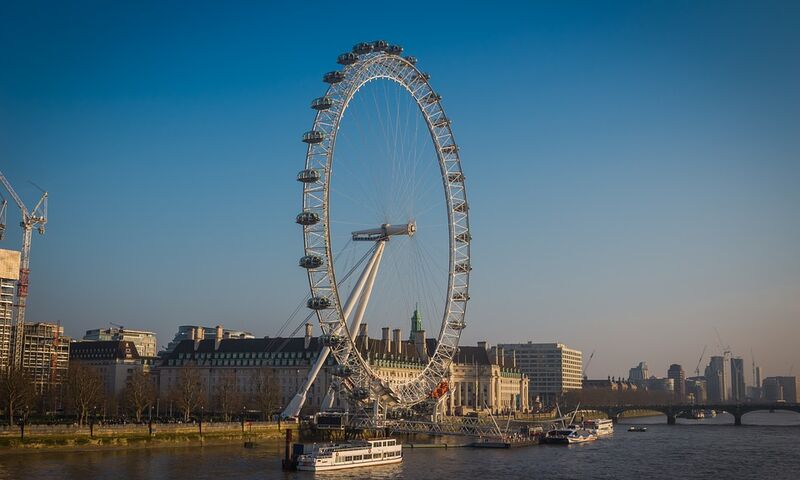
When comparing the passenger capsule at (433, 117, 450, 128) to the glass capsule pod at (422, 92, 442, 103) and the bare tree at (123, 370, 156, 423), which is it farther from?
the bare tree at (123, 370, 156, 423)

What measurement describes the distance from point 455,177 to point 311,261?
23.3 metres

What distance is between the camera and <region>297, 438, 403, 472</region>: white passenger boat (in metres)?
67.8

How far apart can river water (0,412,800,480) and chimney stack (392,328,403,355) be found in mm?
55623

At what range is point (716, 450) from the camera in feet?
303

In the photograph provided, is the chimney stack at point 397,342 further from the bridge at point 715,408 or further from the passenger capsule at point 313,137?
the passenger capsule at point 313,137

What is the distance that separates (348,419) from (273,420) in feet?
28.4

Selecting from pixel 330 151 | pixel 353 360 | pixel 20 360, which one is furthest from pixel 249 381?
pixel 330 151

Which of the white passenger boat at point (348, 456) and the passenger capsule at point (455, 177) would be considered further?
the passenger capsule at point (455, 177)

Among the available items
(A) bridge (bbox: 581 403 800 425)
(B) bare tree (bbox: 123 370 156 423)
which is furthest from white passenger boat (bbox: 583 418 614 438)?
(B) bare tree (bbox: 123 370 156 423)

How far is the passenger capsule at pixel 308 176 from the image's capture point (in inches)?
3083

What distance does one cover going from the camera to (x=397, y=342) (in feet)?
500

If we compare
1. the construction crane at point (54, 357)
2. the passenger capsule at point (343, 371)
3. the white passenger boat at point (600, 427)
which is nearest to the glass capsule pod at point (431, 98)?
the passenger capsule at point (343, 371)

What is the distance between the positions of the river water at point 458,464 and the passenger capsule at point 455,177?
2714cm

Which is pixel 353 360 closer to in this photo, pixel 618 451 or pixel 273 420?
pixel 273 420
